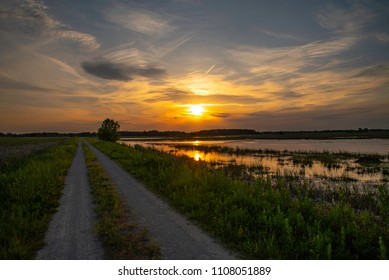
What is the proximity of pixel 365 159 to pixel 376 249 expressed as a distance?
92.8 ft

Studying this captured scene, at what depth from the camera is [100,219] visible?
8766 millimetres

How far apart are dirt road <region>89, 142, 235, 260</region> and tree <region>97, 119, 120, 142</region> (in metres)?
78.7

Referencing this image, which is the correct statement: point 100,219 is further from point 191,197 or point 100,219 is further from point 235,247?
point 235,247

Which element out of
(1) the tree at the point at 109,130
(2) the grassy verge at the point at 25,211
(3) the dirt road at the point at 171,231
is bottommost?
(3) the dirt road at the point at 171,231

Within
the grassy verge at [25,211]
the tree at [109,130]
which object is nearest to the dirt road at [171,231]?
the grassy verge at [25,211]

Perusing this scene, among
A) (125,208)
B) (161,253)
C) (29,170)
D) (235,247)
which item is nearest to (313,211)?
(235,247)

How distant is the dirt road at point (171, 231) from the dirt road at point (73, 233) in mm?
1537

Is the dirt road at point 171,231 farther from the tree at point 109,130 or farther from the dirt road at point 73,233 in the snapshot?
the tree at point 109,130

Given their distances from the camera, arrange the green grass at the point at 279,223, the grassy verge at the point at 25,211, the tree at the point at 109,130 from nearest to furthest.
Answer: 1. the green grass at the point at 279,223
2. the grassy verge at the point at 25,211
3. the tree at the point at 109,130

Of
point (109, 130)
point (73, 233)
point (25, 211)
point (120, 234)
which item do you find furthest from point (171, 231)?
point (109, 130)

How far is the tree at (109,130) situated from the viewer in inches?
3442

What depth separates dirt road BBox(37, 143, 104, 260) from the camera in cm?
627

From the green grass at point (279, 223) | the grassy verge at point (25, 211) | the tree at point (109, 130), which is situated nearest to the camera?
the green grass at point (279, 223)

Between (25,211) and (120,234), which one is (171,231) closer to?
(120,234)
